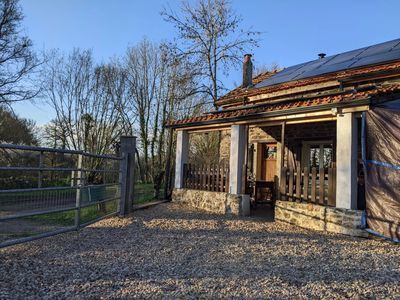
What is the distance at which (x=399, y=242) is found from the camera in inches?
238

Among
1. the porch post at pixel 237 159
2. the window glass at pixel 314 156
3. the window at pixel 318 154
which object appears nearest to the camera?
the porch post at pixel 237 159

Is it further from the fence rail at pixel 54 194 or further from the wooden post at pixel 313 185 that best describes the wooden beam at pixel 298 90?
the fence rail at pixel 54 194

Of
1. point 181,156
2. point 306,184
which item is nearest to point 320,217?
point 306,184

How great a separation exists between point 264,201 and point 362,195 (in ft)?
15.2

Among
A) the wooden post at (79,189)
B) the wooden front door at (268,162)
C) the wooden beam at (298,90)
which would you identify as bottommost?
the wooden post at (79,189)

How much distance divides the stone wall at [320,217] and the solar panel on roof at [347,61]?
501cm

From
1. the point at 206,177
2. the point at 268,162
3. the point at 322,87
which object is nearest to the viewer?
the point at 322,87

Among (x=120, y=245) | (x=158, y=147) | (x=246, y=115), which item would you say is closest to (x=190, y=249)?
(x=120, y=245)

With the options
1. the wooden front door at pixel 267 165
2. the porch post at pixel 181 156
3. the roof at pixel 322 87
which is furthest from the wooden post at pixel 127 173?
the wooden front door at pixel 267 165

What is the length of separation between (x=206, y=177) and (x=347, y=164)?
15.9ft

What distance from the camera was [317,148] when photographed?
457 inches

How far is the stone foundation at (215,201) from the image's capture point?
945 cm

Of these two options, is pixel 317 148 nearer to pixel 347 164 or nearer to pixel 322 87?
pixel 322 87

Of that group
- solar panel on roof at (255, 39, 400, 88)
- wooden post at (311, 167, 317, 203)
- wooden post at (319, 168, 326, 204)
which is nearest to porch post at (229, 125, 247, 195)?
wooden post at (311, 167, 317, 203)
